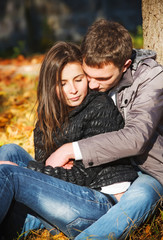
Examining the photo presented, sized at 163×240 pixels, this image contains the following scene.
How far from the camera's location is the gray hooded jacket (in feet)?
6.82

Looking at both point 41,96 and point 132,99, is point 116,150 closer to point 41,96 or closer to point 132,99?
point 132,99

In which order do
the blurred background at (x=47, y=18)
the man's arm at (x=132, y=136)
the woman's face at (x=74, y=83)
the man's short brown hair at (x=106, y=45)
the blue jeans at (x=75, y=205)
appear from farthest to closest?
the blurred background at (x=47, y=18) < the woman's face at (x=74, y=83) < the man's short brown hair at (x=106, y=45) < the man's arm at (x=132, y=136) < the blue jeans at (x=75, y=205)

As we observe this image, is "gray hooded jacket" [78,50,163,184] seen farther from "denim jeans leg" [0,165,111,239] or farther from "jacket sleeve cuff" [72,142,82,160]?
"denim jeans leg" [0,165,111,239]

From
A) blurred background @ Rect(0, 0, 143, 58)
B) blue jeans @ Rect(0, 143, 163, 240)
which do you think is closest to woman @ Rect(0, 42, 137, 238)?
blue jeans @ Rect(0, 143, 163, 240)

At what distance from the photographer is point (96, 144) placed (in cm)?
209

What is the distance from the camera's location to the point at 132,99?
7.36 feet

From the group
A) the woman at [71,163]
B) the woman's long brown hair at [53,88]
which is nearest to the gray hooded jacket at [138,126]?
the woman at [71,163]

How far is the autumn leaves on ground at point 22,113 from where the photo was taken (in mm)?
2139

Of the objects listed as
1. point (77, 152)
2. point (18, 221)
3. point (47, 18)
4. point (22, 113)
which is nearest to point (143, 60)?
point (77, 152)

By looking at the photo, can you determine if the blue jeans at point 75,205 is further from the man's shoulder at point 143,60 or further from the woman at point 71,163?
the man's shoulder at point 143,60

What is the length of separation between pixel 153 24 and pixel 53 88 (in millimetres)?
1258

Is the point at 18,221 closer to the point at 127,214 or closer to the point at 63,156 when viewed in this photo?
the point at 63,156

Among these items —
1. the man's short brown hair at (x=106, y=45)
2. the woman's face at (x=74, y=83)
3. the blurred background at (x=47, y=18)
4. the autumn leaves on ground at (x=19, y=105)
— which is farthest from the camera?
the blurred background at (x=47, y=18)

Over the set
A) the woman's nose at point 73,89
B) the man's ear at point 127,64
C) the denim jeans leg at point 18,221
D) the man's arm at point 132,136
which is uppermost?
the man's ear at point 127,64
